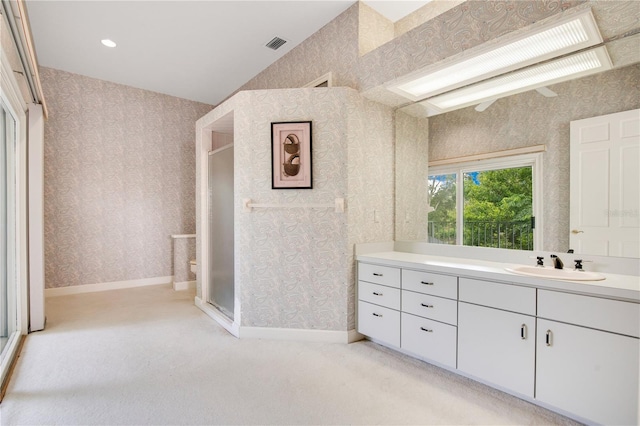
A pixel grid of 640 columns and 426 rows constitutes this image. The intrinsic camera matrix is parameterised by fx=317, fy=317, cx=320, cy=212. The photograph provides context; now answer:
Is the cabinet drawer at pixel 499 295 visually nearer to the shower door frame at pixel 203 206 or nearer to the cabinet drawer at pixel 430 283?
the cabinet drawer at pixel 430 283

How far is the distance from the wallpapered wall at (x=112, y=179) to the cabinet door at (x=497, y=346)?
4.36m

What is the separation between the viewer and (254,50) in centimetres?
363

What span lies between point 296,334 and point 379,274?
91 cm

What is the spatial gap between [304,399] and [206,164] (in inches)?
108

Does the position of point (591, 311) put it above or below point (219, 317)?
above

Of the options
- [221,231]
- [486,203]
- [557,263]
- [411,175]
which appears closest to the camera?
[557,263]

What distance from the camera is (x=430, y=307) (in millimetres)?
2229

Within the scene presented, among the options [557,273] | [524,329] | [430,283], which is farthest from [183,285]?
[557,273]

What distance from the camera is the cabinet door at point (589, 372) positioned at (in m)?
1.47

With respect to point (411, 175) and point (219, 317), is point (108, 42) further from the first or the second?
point (411, 175)

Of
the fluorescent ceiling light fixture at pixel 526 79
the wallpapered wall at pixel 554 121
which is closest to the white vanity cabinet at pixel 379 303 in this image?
the wallpapered wall at pixel 554 121

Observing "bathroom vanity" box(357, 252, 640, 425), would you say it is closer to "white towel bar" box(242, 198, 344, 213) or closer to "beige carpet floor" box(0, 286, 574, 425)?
"beige carpet floor" box(0, 286, 574, 425)

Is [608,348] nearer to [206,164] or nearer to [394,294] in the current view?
[394,294]

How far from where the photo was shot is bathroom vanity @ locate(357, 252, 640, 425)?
150cm
